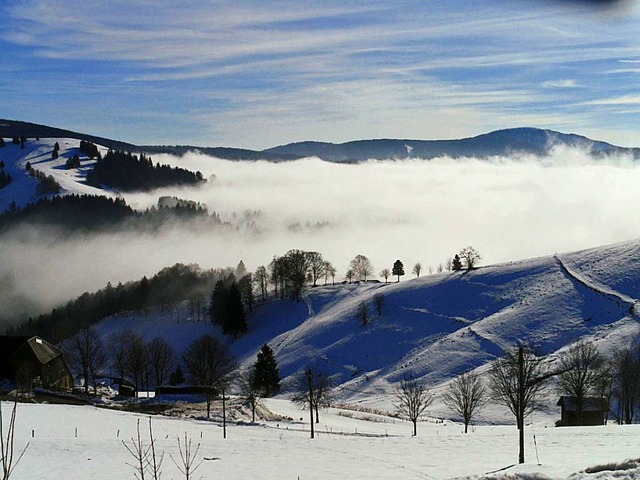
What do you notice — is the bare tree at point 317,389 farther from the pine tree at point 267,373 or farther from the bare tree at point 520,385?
the bare tree at point 520,385

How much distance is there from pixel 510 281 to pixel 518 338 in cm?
2001

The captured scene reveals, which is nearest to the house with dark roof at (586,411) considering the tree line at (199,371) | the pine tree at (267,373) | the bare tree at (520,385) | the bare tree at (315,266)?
the bare tree at (520,385)

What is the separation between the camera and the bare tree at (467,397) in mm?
53594

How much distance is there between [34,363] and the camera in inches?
2901

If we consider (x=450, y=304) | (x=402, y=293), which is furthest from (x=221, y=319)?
(x=450, y=304)

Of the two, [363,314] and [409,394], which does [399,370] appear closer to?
[409,394]

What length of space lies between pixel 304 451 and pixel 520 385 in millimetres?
13241

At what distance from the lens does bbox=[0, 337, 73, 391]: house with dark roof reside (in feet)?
240

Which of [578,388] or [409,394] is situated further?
[409,394]

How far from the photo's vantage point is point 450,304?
99250 millimetres

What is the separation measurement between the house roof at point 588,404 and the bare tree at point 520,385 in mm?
2322

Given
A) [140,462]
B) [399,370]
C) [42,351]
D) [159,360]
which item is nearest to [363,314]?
[399,370]

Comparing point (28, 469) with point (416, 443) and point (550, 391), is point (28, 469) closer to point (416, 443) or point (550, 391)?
point (416, 443)

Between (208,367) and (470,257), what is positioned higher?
(470,257)
